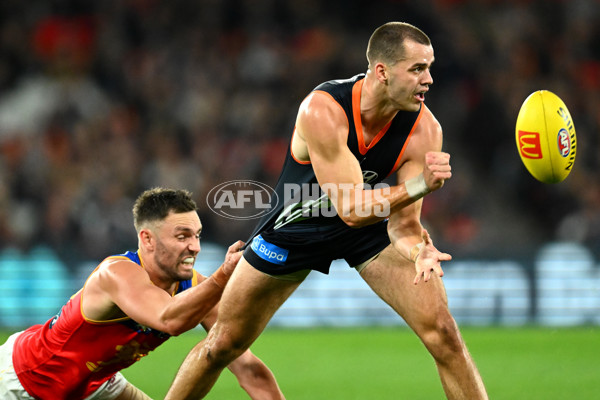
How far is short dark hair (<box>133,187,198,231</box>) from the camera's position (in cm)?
525

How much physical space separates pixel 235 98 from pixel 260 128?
→ 85 cm

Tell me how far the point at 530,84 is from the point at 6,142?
8.76 m

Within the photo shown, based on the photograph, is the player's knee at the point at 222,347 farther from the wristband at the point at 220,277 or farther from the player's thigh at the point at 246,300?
the wristband at the point at 220,277

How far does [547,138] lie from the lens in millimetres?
5652

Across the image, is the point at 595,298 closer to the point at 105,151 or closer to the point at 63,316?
the point at 105,151

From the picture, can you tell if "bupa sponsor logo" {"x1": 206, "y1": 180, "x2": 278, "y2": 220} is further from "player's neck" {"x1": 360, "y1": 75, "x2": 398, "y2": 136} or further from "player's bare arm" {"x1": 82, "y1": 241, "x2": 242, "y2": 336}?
"player's bare arm" {"x1": 82, "y1": 241, "x2": 242, "y2": 336}

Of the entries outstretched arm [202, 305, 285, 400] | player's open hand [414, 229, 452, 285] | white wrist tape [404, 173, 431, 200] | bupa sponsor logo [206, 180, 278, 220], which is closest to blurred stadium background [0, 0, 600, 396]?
bupa sponsor logo [206, 180, 278, 220]

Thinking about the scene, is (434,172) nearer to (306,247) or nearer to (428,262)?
(428,262)

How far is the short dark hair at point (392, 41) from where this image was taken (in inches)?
203

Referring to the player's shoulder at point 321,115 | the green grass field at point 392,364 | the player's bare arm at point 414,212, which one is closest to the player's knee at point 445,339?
the player's bare arm at point 414,212

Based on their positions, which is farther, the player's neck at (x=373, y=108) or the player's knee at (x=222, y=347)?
the player's knee at (x=222, y=347)

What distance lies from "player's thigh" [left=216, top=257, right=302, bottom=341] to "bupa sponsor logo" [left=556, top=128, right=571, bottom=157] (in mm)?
1922

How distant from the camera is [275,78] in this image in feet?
50.9

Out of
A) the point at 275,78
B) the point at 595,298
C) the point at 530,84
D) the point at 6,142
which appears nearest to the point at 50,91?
the point at 6,142
